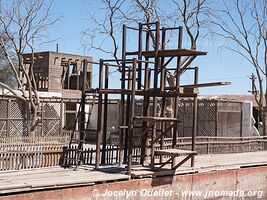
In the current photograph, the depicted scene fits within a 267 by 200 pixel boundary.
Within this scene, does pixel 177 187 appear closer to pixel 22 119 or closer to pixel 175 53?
pixel 175 53

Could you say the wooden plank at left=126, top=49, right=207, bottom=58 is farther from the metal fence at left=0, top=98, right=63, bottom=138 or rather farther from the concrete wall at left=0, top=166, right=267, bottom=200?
the metal fence at left=0, top=98, right=63, bottom=138

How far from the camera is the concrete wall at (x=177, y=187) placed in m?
Result: 10.9

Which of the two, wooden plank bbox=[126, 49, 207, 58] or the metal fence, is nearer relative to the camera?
wooden plank bbox=[126, 49, 207, 58]

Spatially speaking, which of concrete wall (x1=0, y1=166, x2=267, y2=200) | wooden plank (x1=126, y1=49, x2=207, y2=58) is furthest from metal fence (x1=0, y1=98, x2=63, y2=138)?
wooden plank (x1=126, y1=49, x2=207, y2=58)


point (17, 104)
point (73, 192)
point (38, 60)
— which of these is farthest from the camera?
point (38, 60)

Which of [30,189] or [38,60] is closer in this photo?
[30,189]

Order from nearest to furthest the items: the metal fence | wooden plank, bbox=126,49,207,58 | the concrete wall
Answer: the concrete wall
wooden plank, bbox=126,49,207,58
the metal fence

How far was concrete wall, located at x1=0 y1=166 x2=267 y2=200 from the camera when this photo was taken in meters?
10.9

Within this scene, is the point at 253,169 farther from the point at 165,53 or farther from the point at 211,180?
the point at 165,53

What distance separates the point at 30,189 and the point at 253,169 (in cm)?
935

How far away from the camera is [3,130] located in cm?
2781

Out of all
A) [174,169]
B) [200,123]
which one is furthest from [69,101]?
[174,169]

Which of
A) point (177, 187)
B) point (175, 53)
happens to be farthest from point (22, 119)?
point (175, 53)

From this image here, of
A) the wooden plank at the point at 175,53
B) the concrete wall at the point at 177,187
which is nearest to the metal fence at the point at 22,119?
the concrete wall at the point at 177,187
